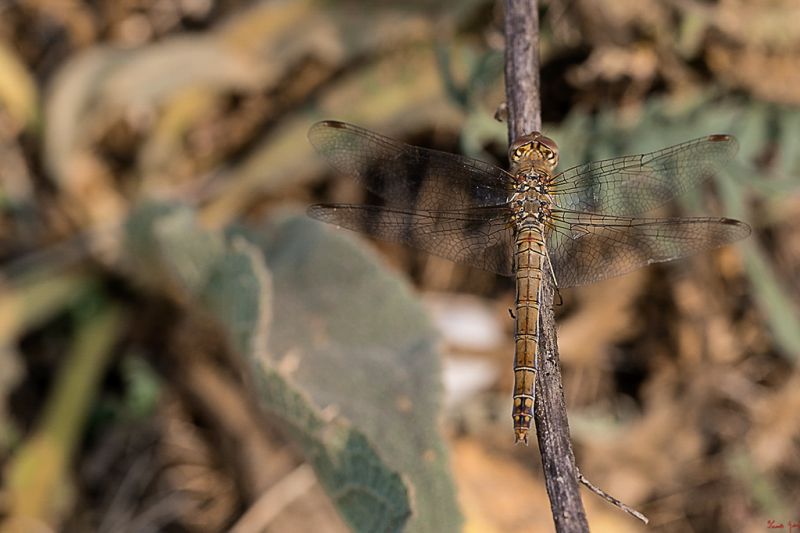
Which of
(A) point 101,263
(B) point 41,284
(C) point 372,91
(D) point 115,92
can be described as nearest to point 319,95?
(C) point 372,91

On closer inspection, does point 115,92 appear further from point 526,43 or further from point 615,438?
point 615,438

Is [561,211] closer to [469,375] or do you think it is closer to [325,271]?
[325,271]

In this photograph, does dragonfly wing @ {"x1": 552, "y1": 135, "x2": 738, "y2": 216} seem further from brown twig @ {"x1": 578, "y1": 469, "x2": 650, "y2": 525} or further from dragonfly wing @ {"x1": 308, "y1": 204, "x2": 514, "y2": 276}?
brown twig @ {"x1": 578, "y1": 469, "x2": 650, "y2": 525}

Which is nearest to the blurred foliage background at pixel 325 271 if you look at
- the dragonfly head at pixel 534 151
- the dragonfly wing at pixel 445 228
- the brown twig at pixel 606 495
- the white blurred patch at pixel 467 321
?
the white blurred patch at pixel 467 321

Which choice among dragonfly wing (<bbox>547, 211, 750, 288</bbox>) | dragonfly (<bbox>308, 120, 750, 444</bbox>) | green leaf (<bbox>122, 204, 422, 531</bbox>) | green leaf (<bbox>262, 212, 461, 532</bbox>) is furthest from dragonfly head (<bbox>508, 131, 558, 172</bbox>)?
green leaf (<bbox>122, 204, 422, 531</bbox>)

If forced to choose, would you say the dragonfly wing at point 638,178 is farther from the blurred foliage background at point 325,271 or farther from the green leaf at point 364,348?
the green leaf at point 364,348

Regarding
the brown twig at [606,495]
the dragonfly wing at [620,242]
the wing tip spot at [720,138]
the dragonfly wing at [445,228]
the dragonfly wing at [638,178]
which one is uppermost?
the wing tip spot at [720,138]

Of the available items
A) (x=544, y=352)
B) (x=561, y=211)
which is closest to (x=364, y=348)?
(x=561, y=211)
